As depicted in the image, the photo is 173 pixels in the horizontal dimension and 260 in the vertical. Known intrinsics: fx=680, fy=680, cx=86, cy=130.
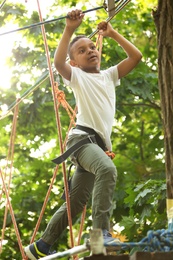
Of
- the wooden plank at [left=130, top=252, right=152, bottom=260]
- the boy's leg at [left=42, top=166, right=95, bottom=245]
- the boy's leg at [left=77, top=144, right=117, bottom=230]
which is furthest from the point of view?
the boy's leg at [left=42, top=166, right=95, bottom=245]

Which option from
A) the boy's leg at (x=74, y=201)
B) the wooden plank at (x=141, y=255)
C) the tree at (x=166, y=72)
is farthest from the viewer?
the boy's leg at (x=74, y=201)

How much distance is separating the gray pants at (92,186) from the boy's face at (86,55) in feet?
1.53

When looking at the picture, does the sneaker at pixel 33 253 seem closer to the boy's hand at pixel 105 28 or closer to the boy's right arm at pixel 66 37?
the boy's right arm at pixel 66 37

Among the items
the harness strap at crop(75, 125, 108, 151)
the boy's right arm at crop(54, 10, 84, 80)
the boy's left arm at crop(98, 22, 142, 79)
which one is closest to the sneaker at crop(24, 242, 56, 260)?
the harness strap at crop(75, 125, 108, 151)

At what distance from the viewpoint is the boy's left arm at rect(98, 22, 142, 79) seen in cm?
411

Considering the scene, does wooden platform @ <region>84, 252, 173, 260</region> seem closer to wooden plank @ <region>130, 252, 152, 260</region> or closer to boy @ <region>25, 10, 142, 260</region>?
wooden plank @ <region>130, 252, 152, 260</region>

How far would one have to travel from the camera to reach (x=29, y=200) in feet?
31.5

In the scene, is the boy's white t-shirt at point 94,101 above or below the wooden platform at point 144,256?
above

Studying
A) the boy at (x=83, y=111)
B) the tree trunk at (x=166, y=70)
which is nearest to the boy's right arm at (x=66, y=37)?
the boy at (x=83, y=111)

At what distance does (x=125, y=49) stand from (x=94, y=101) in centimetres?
44

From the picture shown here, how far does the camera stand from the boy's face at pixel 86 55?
3996 millimetres

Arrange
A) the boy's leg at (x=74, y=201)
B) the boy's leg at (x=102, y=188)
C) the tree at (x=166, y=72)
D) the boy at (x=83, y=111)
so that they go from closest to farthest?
the tree at (x=166, y=72)
the boy's leg at (x=102, y=188)
the boy at (x=83, y=111)
the boy's leg at (x=74, y=201)

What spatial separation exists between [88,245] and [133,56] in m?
2.00

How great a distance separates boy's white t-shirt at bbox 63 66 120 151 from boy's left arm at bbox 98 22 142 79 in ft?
0.65
